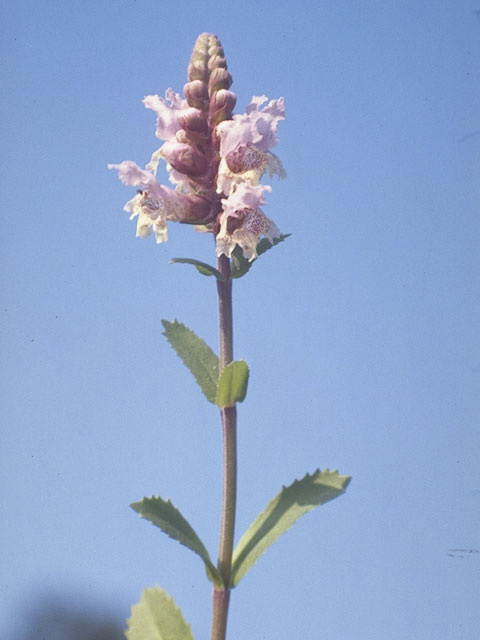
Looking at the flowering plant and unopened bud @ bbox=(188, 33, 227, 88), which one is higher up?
unopened bud @ bbox=(188, 33, 227, 88)

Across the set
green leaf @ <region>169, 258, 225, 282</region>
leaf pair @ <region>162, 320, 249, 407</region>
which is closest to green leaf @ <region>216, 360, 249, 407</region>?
leaf pair @ <region>162, 320, 249, 407</region>

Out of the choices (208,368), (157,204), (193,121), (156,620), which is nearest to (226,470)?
(208,368)

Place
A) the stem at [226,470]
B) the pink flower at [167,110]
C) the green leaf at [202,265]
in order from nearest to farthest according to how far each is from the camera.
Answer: the stem at [226,470]
the green leaf at [202,265]
the pink flower at [167,110]

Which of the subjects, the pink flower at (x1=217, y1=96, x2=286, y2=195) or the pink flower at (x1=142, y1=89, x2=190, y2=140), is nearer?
the pink flower at (x1=217, y1=96, x2=286, y2=195)

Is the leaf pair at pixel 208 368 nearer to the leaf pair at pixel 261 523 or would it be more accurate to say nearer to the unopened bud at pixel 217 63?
the leaf pair at pixel 261 523

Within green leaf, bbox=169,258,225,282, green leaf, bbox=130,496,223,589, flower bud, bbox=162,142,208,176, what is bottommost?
green leaf, bbox=130,496,223,589

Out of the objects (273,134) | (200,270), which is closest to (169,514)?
(200,270)

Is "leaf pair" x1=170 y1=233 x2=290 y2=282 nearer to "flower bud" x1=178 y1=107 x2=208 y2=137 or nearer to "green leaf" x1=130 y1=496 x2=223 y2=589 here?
"flower bud" x1=178 y1=107 x2=208 y2=137

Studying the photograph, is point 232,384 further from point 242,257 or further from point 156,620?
point 156,620

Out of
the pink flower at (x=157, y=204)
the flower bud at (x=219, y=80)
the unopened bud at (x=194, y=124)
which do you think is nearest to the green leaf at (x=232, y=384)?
the pink flower at (x=157, y=204)

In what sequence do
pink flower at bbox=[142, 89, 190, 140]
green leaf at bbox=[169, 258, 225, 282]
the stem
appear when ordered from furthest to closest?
pink flower at bbox=[142, 89, 190, 140]
green leaf at bbox=[169, 258, 225, 282]
the stem
